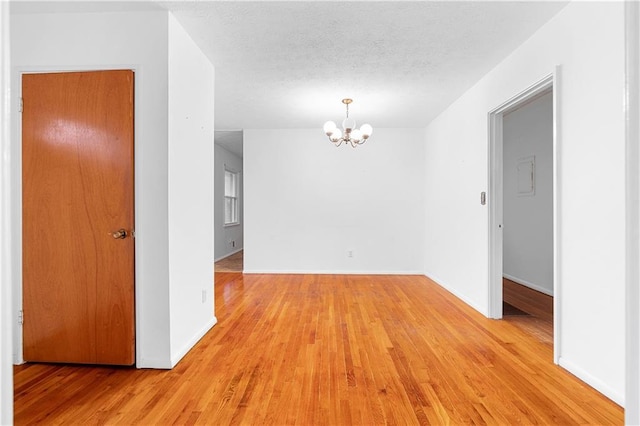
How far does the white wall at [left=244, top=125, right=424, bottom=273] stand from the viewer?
5848mm

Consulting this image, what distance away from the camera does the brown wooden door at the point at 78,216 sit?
236 cm

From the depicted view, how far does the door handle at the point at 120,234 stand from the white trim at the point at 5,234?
1.74 meters

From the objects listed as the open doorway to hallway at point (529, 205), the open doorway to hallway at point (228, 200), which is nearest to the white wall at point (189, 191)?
the open doorway to hallway at point (228, 200)

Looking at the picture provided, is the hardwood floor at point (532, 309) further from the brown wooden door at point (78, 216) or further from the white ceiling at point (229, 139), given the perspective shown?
the white ceiling at point (229, 139)

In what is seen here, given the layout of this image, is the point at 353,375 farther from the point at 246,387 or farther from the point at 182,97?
the point at 182,97

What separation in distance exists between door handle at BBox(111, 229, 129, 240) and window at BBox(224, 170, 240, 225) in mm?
5857

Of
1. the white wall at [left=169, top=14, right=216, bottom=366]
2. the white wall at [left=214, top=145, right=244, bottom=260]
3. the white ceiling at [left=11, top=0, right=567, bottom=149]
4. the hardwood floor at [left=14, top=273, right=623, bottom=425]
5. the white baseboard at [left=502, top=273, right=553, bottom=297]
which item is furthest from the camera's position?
the white wall at [left=214, top=145, right=244, bottom=260]

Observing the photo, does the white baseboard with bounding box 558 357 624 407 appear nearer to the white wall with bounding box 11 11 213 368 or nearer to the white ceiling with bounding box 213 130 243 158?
the white wall with bounding box 11 11 213 368

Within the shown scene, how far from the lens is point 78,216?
2373mm

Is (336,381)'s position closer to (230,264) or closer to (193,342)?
(193,342)

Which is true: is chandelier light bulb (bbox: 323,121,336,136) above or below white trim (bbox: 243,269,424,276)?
above

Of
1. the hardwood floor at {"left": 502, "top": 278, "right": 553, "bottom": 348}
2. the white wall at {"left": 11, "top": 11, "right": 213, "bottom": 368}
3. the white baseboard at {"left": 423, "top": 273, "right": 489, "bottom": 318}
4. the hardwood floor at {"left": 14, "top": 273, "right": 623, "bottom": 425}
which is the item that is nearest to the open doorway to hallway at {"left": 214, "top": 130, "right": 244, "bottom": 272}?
the white baseboard at {"left": 423, "top": 273, "right": 489, "bottom": 318}

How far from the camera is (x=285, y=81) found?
144 inches

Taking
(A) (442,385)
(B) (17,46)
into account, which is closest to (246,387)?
(A) (442,385)
